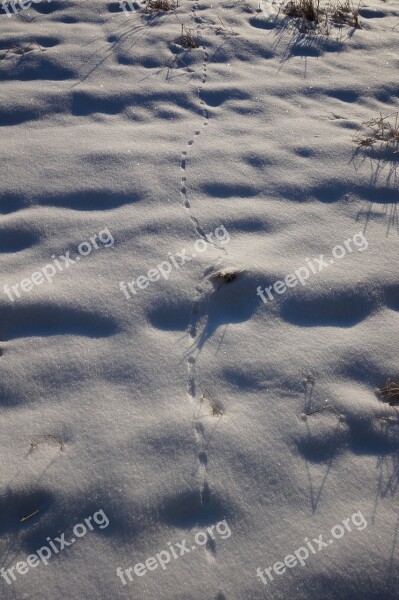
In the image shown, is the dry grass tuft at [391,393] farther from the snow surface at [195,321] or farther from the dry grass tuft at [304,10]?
the dry grass tuft at [304,10]

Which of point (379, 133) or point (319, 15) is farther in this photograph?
point (319, 15)

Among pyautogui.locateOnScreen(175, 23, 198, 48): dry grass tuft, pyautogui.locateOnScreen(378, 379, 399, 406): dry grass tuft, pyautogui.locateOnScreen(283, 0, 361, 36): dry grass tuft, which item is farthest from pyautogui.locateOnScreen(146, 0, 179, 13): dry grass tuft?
pyautogui.locateOnScreen(378, 379, 399, 406): dry grass tuft

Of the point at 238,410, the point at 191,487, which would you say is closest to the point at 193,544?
the point at 191,487

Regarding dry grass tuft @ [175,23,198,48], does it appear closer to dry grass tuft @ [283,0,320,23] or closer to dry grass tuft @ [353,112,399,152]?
dry grass tuft @ [283,0,320,23]

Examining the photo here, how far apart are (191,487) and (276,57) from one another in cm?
268

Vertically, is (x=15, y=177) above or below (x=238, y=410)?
above

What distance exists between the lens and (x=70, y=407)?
161 centimetres

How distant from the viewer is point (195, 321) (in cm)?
185

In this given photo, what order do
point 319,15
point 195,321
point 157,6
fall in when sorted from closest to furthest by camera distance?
point 195,321
point 157,6
point 319,15

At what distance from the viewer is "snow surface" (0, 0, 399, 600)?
138 cm

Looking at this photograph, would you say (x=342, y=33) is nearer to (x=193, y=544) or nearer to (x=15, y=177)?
(x=15, y=177)

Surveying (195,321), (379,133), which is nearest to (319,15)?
(379,133)

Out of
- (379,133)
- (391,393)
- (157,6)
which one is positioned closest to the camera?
(391,393)

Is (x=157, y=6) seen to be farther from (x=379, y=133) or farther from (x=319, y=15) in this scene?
(x=379, y=133)
